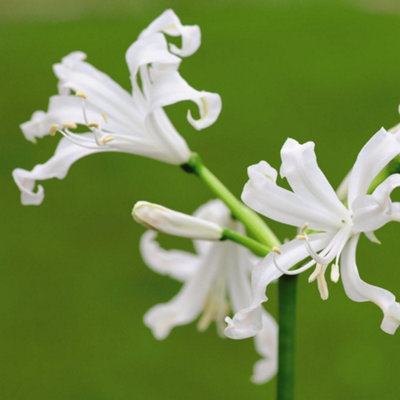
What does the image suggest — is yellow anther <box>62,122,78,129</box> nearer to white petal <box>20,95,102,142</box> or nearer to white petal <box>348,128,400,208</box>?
white petal <box>20,95,102,142</box>

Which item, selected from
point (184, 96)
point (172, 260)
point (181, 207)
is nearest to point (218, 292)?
point (172, 260)

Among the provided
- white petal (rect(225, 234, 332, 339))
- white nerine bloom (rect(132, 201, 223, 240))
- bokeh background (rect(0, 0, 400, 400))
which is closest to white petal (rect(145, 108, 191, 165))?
white nerine bloom (rect(132, 201, 223, 240))

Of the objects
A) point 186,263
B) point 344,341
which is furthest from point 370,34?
point 186,263

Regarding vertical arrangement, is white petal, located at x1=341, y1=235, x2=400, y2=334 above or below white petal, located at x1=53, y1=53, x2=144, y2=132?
below

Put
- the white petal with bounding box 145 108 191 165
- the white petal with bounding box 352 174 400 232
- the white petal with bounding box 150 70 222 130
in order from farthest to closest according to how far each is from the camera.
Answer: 1. the white petal with bounding box 145 108 191 165
2. the white petal with bounding box 150 70 222 130
3. the white petal with bounding box 352 174 400 232

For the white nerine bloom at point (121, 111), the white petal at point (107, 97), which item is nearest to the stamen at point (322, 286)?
the white nerine bloom at point (121, 111)

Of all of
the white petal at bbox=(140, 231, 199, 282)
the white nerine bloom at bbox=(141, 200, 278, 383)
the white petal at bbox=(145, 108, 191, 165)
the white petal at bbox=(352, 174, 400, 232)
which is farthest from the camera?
the white petal at bbox=(140, 231, 199, 282)

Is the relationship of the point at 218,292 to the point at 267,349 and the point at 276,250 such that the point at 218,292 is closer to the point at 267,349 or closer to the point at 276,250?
the point at 267,349

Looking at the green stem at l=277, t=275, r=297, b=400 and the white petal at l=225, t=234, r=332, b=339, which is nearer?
the white petal at l=225, t=234, r=332, b=339
